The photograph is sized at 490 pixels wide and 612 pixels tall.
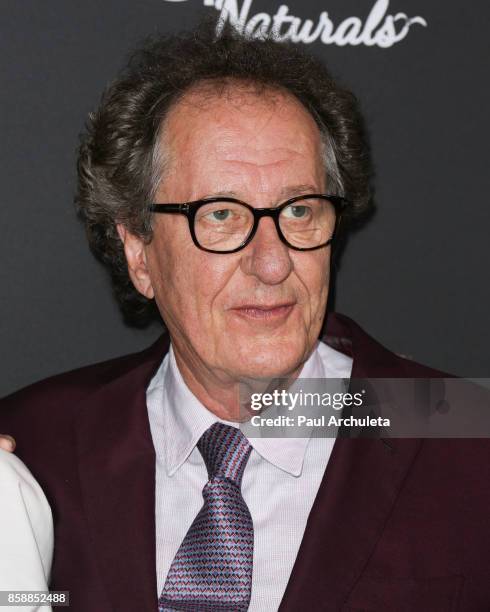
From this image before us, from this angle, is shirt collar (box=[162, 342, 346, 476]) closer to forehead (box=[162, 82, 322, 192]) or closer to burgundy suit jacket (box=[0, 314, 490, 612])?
burgundy suit jacket (box=[0, 314, 490, 612])

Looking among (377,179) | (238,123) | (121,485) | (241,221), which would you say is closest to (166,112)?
(238,123)

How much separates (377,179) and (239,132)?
0.55 m

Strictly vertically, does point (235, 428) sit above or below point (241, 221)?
below

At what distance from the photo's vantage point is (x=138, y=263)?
71.7 inches

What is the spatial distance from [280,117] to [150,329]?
69cm

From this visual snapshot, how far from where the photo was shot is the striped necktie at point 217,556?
1.55m

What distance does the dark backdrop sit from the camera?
191cm

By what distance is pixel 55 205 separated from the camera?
1961 mm

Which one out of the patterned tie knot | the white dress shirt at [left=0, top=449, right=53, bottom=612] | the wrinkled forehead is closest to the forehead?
the wrinkled forehead

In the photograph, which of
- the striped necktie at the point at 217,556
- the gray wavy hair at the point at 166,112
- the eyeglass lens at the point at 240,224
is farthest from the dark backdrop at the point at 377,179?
Result: the striped necktie at the point at 217,556

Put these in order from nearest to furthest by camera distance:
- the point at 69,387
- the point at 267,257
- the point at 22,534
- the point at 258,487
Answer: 1. the point at 22,534
2. the point at 267,257
3. the point at 258,487
4. the point at 69,387

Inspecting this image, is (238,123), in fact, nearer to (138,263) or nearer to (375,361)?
(138,263)

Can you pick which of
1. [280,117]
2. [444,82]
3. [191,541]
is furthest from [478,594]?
[444,82]

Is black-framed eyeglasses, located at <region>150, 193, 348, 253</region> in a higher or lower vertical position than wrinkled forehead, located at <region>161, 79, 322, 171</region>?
lower
